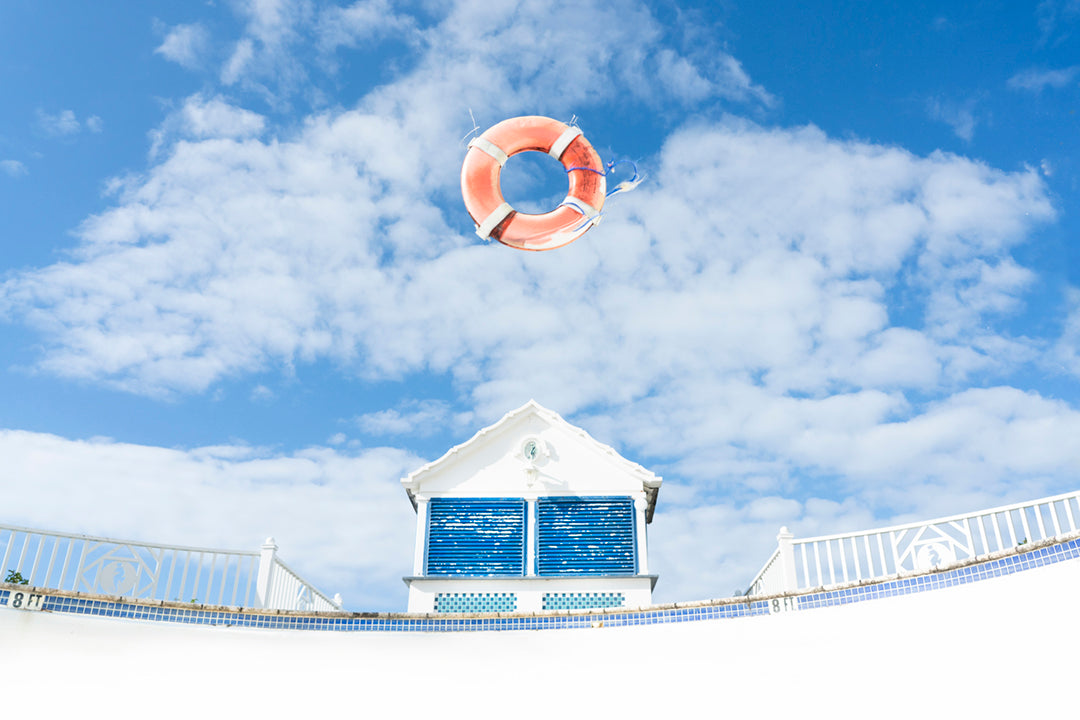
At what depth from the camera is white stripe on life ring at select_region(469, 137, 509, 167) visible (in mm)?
Result: 9922

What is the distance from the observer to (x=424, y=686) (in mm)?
8461

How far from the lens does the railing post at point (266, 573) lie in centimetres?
910

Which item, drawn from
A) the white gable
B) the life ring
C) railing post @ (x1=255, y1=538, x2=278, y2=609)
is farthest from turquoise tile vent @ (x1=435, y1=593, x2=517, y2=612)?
the life ring

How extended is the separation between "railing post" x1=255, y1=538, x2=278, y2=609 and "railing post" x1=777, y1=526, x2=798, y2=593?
5715 mm

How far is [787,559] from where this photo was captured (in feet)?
28.5

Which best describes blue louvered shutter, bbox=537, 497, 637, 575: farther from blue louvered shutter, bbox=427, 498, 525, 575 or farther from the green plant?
the green plant

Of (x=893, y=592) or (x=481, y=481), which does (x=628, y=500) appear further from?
(x=893, y=592)

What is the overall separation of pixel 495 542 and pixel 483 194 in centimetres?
507

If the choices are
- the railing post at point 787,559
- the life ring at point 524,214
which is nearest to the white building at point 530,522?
the railing post at point 787,559

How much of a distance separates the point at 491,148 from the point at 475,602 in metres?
6.22

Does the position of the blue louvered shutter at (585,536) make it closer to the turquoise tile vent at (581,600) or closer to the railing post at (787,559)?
the turquoise tile vent at (581,600)

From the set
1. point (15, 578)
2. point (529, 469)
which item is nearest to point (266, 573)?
point (15, 578)

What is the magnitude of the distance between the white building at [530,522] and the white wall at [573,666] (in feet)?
8.79

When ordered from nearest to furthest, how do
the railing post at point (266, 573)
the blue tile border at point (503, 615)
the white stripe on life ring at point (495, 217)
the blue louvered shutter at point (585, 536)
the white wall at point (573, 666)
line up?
the white wall at point (573, 666), the blue tile border at point (503, 615), the railing post at point (266, 573), the white stripe on life ring at point (495, 217), the blue louvered shutter at point (585, 536)
